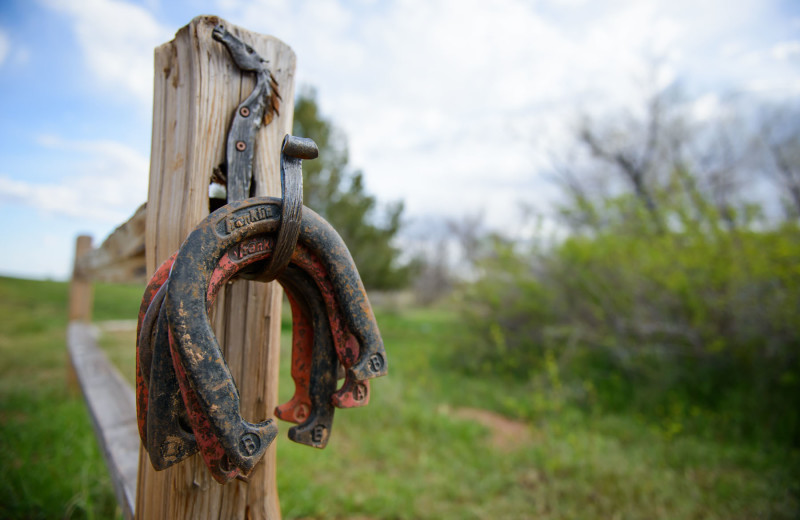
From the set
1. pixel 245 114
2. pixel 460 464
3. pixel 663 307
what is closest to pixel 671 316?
pixel 663 307

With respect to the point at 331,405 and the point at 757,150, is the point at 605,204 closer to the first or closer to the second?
the point at 331,405

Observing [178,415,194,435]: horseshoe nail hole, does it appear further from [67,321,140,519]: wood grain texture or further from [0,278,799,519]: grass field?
[0,278,799,519]: grass field

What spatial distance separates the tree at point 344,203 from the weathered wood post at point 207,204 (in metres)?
9.77

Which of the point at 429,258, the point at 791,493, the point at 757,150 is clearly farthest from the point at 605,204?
the point at 429,258

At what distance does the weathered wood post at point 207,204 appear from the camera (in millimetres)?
1223

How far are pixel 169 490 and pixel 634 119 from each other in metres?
16.8

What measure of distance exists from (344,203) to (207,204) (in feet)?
39.3

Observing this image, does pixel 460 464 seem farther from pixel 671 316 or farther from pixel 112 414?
pixel 671 316

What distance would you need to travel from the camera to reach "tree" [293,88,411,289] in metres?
12.2

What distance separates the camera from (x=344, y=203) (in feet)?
43.0

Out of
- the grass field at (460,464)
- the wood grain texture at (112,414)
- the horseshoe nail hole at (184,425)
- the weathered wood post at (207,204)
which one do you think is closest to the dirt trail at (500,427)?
the grass field at (460,464)

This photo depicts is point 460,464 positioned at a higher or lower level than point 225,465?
lower

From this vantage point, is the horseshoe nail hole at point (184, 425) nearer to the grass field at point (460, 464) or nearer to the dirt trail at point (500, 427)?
the grass field at point (460, 464)

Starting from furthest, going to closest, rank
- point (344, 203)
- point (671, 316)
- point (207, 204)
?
point (344, 203) → point (671, 316) → point (207, 204)
